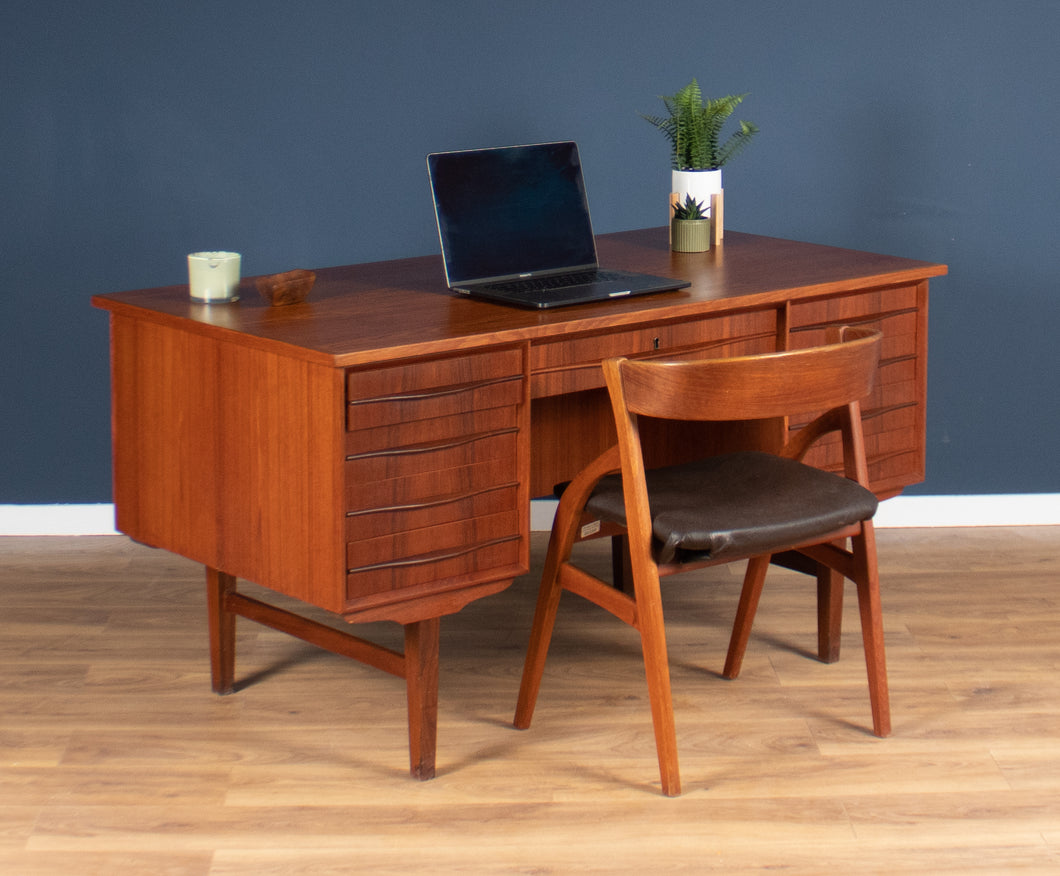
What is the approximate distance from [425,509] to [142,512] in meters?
0.57

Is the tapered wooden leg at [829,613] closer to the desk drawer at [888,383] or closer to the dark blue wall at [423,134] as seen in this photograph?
the desk drawer at [888,383]

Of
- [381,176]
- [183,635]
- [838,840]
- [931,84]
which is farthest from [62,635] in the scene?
[931,84]

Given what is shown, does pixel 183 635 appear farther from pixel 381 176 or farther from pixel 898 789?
pixel 898 789

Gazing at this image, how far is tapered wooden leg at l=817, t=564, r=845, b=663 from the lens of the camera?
2.99 meters

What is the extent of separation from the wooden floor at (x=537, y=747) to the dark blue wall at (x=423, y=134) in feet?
2.41

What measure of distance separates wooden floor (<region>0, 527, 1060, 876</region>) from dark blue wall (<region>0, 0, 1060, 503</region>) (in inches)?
28.9

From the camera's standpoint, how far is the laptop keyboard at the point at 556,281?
2.74m

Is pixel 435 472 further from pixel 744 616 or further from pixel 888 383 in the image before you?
pixel 888 383

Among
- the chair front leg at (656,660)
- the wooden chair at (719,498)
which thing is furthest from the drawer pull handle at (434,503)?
the chair front leg at (656,660)

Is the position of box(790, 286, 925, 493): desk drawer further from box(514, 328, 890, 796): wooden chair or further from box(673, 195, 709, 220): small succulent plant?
box(673, 195, 709, 220): small succulent plant

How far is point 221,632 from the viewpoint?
2.86m

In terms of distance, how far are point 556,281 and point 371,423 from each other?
24.9 inches

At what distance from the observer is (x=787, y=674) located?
9.78ft

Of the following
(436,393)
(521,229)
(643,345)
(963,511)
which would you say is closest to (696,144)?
(521,229)
